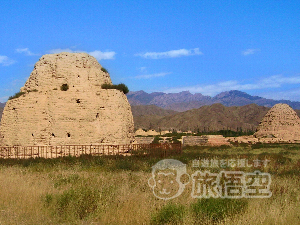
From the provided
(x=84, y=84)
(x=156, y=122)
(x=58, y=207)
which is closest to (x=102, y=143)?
(x=84, y=84)

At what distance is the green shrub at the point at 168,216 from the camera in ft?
18.0

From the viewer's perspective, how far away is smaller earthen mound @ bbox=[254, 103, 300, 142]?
3778 cm

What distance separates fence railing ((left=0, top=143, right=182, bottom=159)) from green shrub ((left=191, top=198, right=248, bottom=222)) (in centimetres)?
909

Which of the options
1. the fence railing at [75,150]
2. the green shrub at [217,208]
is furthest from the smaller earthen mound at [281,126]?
the green shrub at [217,208]

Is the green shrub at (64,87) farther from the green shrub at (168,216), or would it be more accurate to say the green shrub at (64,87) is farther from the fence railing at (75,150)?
the green shrub at (168,216)

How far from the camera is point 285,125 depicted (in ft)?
127

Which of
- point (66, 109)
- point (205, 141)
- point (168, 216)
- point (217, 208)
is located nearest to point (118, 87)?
point (66, 109)

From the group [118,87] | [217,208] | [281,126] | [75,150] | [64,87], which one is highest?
[118,87]

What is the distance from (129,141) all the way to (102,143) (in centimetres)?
189

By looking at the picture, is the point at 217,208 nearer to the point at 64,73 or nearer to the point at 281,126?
the point at 64,73

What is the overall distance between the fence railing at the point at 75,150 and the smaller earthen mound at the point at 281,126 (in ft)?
87.5

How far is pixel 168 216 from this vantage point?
5.55m

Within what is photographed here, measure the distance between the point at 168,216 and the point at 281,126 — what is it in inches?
1459

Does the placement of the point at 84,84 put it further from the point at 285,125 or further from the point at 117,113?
the point at 285,125
